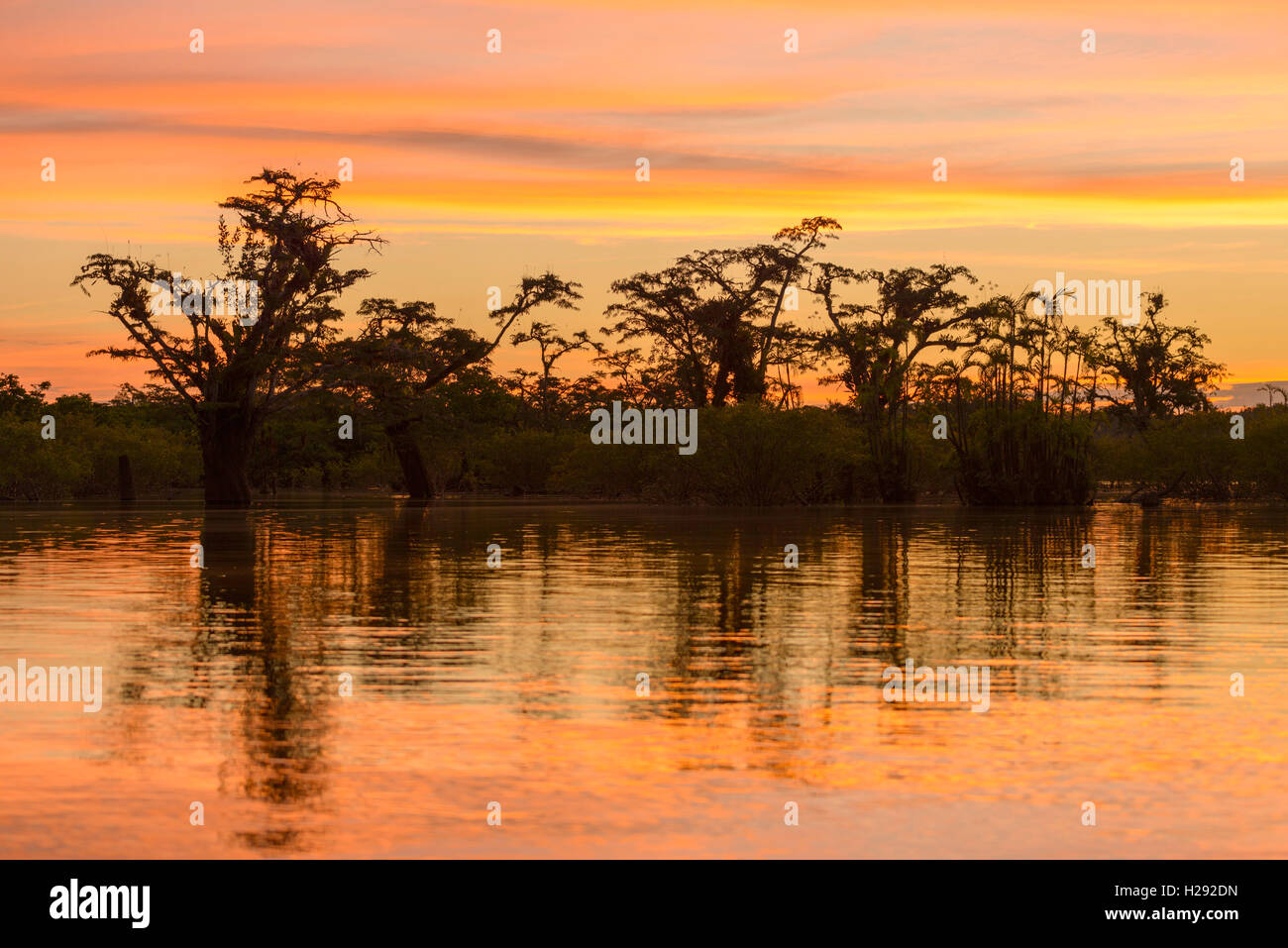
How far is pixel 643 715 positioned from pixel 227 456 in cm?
4946

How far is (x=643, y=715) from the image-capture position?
378 inches

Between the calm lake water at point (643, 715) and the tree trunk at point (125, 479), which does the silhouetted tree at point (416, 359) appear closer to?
the tree trunk at point (125, 479)

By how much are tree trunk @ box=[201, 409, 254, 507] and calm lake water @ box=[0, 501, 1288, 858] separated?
3521 cm

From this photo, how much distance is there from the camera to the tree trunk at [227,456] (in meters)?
56.4

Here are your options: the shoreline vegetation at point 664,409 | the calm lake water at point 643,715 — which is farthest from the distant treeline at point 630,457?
the calm lake water at point 643,715

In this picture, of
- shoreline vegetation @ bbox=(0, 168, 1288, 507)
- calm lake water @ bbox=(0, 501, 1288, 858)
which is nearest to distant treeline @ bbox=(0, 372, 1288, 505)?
shoreline vegetation @ bbox=(0, 168, 1288, 507)

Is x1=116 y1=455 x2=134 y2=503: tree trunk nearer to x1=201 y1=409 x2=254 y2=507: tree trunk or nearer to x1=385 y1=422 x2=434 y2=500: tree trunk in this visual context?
x1=201 y1=409 x2=254 y2=507: tree trunk

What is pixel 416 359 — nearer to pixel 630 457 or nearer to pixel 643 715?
pixel 630 457

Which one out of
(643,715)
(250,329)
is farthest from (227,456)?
(643,715)

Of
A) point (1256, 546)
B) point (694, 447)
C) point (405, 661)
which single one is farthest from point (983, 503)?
point (405, 661)

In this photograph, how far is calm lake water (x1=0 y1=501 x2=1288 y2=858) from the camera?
6.80m

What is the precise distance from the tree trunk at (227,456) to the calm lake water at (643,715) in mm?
35208
